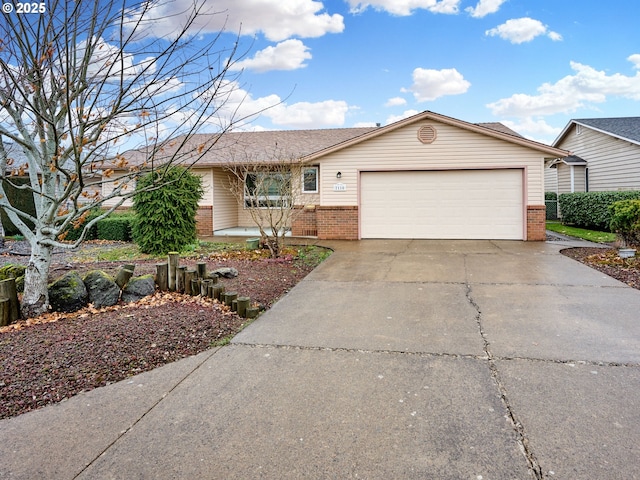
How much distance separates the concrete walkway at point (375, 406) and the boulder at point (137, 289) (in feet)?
5.65

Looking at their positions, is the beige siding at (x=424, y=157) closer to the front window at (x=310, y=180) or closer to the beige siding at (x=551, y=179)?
the front window at (x=310, y=180)

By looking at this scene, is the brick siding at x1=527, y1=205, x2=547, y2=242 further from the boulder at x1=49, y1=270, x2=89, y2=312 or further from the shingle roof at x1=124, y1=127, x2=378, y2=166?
the boulder at x1=49, y1=270, x2=89, y2=312

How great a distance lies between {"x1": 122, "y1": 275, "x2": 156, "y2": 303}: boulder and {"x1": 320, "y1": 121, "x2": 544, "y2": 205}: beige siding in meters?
8.40

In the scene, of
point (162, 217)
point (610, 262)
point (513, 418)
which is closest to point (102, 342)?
point (513, 418)

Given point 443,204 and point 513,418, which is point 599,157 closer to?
point 443,204

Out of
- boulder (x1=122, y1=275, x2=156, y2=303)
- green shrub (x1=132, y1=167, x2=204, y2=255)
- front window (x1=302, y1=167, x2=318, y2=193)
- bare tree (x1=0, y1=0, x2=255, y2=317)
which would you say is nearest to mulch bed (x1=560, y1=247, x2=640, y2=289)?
bare tree (x1=0, y1=0, x2=255, y2=317)

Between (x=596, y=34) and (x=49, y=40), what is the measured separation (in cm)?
1405

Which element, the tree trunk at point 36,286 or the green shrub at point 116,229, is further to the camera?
the green shrub at point 116,229

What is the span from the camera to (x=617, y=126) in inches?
689

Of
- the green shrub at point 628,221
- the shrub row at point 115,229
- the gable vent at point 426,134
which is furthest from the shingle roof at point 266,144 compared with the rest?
the green shrub at point 628,221

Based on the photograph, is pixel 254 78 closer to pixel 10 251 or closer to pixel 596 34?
pixel 10 251

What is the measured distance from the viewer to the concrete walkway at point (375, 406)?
2365 millimetres

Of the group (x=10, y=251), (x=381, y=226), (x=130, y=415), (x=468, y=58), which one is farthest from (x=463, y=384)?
(x=468, y=58)

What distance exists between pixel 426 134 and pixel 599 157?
9.83 metres
